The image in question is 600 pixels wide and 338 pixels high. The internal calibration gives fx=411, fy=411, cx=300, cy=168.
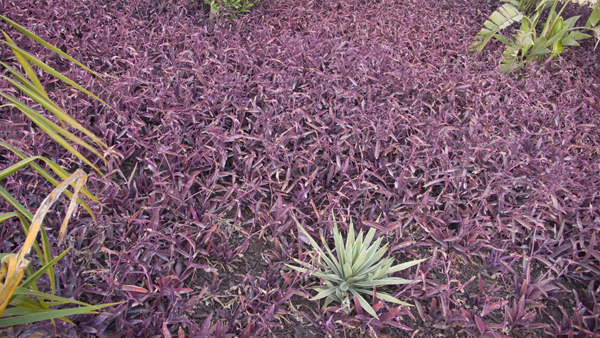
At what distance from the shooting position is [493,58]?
381 centimetres

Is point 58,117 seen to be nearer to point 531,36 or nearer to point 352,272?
point 352,272

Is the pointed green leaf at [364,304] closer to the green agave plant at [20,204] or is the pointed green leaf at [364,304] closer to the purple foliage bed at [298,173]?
the purple foliage bed at [298,173]

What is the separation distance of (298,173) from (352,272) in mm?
768

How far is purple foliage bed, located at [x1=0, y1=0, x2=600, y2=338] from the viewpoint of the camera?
191cm

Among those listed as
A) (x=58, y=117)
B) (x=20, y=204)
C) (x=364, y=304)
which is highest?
(x=58, y=117)

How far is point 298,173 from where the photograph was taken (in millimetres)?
2518

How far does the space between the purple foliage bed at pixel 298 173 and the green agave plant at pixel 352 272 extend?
94 millimetres

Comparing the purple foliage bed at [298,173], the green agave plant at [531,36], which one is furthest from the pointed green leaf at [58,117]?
the green agave plant at [531,36]

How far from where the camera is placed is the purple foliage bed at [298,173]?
1912mm

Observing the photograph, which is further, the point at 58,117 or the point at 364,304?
the point at 364,304

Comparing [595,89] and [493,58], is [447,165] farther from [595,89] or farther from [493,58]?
[595,89]

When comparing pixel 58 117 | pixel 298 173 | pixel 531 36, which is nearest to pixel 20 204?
pixel 58 117

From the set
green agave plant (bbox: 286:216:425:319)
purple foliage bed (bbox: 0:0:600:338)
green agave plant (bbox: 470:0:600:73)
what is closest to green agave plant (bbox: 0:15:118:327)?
purple foliage bed (bbox: 0:0:600:338)

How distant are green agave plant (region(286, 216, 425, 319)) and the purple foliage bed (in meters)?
0.09
